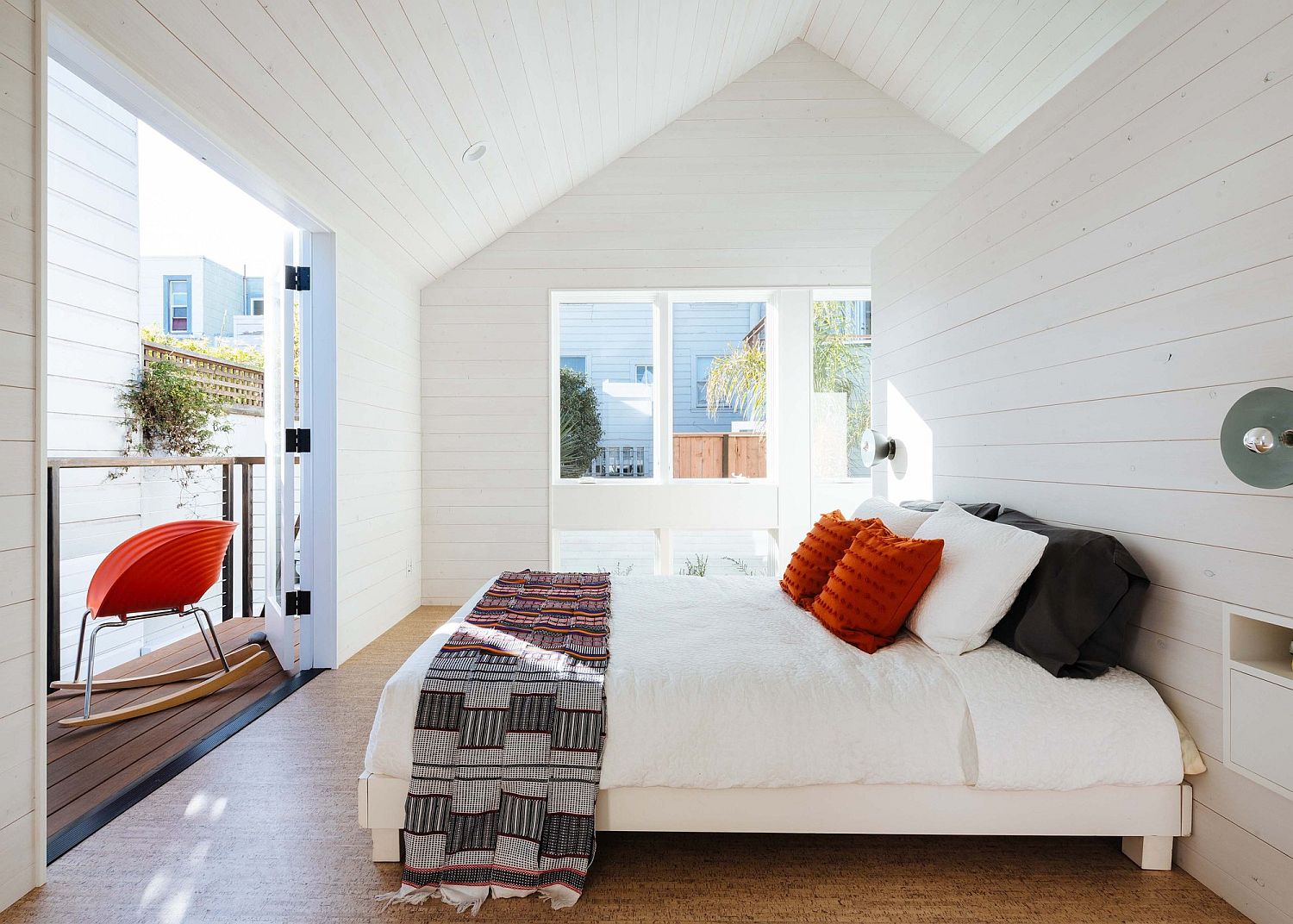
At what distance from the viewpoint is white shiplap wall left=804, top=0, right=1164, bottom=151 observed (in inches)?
119

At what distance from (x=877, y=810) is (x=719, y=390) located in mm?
3349

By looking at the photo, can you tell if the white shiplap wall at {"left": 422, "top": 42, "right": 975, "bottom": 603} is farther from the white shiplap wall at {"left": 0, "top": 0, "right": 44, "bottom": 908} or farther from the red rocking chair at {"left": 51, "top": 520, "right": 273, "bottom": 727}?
the white shiplap wall at {"left": 0, "top": 0, "right": 44, "bottom": 908}

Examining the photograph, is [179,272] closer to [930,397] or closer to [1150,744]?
[930,397]

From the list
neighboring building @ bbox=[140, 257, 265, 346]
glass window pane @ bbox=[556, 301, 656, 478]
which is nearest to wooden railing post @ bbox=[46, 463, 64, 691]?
glass window pane @ bbox=[556, 301, 656, 478]

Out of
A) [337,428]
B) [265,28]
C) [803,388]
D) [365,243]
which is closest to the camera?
[265,28]

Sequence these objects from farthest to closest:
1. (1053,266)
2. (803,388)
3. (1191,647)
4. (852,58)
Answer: (803,388)
(852,58)
(1053,266)
(1191,647)

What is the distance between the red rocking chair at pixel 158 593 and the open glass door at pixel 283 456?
26 centimetres

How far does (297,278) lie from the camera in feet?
10.8

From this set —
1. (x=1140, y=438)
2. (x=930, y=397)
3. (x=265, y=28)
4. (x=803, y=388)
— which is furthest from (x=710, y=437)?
(x=265, y=28)

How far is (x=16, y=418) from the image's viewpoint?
1578mm

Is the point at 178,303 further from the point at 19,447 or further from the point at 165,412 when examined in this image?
the point at 19,447

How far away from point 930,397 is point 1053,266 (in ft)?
3.04

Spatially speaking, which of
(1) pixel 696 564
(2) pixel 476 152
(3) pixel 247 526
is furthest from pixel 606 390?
(3) pixel 247 526

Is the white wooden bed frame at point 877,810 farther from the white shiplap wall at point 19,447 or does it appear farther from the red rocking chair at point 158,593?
the red rocking chair at point 158,593
